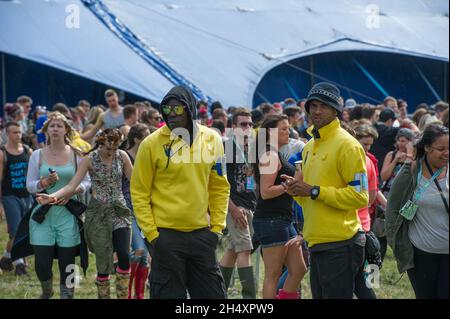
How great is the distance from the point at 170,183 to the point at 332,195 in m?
1.13

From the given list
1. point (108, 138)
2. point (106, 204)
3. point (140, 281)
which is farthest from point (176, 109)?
point (140, 281)

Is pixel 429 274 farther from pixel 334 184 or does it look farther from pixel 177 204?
pixel 177 204

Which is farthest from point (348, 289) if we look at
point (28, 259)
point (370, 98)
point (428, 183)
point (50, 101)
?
point (370, 98)

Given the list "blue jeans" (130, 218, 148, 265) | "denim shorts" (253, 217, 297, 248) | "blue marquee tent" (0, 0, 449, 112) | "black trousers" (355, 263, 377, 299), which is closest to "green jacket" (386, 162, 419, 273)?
"black trousers" (355, 263, 377, 299)

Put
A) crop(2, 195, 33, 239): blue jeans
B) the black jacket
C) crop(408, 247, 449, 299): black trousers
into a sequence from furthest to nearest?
crop(2, 195, 33, 239): blue jeans → the black jacket → crop(408, 247, 449, 299): black trousers

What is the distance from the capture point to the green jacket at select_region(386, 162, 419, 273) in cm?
606

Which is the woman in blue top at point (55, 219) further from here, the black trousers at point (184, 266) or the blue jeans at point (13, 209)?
the blue jeans at point (13, 209)

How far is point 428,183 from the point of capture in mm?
5949

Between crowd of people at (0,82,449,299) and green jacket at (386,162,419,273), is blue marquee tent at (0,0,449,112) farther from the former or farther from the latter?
green jacket at (386,162,419,273)

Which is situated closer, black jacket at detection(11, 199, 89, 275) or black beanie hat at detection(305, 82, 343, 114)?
black beanie hat at detection(305, 82, 343, 114)

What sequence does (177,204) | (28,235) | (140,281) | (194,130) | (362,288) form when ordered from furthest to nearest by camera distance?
(140,281)
(28,235)
(362,288)
(194,130)
(177,204)

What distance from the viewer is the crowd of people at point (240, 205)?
6.02 metres

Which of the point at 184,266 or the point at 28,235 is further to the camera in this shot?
the point at 28,235

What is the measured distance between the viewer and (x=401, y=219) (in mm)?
6160
